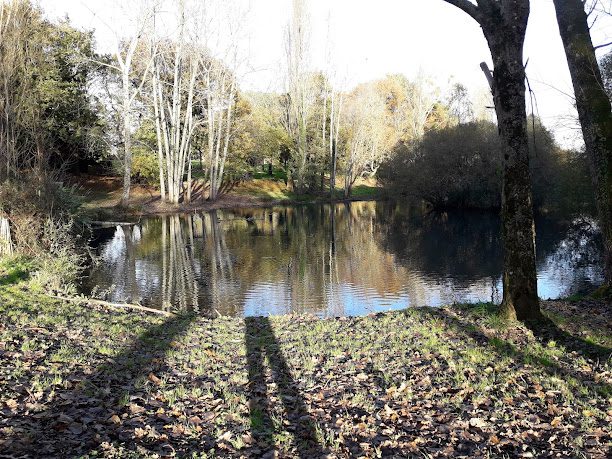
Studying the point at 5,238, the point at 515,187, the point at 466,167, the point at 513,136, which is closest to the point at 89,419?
the point at 515,187

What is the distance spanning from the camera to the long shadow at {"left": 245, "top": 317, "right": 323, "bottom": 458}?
4.32 metres

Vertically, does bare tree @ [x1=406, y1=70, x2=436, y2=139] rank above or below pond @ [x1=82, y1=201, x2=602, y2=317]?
above

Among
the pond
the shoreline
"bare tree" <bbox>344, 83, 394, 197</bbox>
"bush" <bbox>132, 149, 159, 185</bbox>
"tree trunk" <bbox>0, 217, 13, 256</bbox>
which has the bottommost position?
the pond

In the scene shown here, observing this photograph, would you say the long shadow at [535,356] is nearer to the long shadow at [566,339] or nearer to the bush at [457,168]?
the long shadow at [566,339]

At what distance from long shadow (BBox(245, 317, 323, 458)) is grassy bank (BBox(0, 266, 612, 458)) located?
19 mm

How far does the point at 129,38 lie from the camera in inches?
1401

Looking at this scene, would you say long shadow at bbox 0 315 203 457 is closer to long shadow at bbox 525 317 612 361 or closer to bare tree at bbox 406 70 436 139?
long shadow at bbox 525 317 612 361

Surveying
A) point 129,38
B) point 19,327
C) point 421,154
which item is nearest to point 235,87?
point 129,38

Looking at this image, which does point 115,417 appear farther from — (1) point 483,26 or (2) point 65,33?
(2) point 65,33

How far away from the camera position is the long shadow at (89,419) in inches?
152

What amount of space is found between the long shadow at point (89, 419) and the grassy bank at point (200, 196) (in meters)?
27.5

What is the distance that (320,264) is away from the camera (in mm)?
17938

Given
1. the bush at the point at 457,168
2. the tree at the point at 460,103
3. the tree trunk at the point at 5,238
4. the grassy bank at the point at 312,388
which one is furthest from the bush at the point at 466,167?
the tree at the point at 460,103

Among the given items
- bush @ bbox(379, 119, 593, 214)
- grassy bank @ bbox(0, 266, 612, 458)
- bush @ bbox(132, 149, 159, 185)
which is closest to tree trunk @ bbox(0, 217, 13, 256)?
→ grassy bank @ bbox(0, 266, 612, 458)
